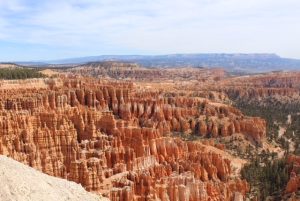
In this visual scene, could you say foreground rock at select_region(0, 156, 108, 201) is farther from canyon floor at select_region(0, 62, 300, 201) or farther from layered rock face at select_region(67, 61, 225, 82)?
layered rock face at select_region(67, 61, 225, 82)

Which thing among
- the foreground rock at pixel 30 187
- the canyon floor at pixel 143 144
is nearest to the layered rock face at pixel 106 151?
the canyon floor at pixel 143 144

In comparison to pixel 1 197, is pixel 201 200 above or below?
below

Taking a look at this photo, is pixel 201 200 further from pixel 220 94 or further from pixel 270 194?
pixel 220 94

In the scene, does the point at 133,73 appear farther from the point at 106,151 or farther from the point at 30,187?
the point at 30,187

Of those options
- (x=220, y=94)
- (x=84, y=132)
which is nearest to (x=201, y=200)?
(x=84, y=132)

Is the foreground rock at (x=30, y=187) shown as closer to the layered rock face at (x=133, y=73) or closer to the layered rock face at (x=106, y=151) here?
the layered rock face at (x=106, y=151)

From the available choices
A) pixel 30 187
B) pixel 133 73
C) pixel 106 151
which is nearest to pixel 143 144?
pixel 106 151
